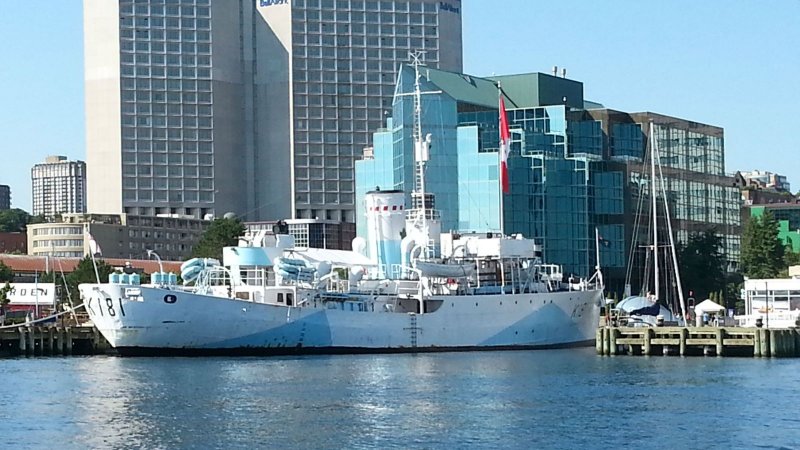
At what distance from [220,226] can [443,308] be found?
192ft

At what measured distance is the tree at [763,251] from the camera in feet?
422

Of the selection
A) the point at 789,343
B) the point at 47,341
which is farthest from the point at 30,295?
the point at 789,343

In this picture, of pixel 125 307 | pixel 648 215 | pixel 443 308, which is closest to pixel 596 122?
pixel 648 215

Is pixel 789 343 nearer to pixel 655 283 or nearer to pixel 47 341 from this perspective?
pixel 655 283

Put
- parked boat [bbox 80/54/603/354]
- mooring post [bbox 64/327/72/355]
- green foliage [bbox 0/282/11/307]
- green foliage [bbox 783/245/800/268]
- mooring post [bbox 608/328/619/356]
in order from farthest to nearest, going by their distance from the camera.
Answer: green foliage [bbox 783/245/800/268], green foliage [bbox 0/282/11/307], mooring post [bbox 64/327/72/355], mooring post [bbox 608/328/619/356], parked boat [bbox 80/54/603/354]

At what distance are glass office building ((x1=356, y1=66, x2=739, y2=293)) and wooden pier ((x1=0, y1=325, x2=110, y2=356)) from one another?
133ft

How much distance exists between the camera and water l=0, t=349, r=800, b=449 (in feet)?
164

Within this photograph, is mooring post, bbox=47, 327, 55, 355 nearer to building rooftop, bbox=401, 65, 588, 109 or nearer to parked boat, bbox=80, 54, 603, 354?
parked boat, bbox=80, 54, 603, 354

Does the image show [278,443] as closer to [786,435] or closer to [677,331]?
[786,435]

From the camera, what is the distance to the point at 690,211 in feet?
481

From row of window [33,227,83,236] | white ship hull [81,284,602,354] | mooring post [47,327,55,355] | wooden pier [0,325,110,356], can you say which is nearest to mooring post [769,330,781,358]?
white ship hull [81,284,602,354]

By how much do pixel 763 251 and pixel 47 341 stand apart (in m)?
63.9

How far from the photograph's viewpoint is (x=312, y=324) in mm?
86062

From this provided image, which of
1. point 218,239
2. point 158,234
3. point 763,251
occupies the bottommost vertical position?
point 763,251
